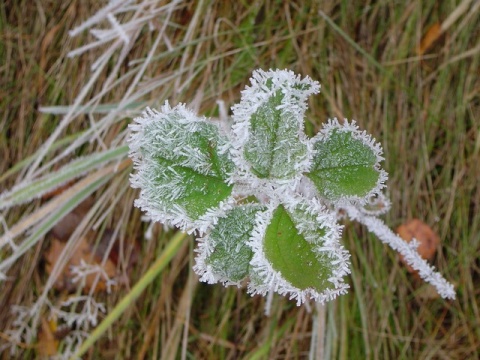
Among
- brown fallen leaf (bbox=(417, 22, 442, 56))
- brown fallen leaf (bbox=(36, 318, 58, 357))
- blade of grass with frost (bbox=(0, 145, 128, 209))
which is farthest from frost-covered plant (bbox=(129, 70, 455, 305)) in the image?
brown fallen leaf (bbox=(36, 318, 58, 357))

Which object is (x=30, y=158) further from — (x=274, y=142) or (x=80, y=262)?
(x=274, y=142)

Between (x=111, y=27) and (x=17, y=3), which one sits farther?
(x=17, y=3)

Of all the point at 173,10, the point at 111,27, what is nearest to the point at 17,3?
the point at 111,27

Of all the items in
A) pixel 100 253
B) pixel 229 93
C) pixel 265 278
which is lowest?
pixel 265 278

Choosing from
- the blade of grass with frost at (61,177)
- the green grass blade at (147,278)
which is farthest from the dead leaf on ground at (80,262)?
the blade of grass with frost at (61,177)

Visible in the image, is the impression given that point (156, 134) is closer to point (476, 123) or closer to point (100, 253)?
point (100, 253)

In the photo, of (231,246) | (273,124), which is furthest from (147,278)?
(273,124)
